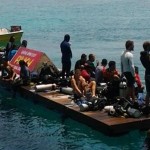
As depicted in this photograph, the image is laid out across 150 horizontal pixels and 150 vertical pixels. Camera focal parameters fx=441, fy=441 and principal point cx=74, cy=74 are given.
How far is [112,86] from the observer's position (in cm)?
1390

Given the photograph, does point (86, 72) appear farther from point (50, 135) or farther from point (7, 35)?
point (7, 35)

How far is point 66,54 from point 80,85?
2.55m

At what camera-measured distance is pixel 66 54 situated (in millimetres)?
16938

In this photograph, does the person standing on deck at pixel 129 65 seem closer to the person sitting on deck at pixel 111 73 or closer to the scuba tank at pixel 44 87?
the person sitting on deck at pixel 111 73

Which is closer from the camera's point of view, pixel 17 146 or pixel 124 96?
pixel 17 146

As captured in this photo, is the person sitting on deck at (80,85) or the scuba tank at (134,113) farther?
the person sitting on deck at (80,85)

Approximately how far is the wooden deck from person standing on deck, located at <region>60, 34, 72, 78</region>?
1.92m

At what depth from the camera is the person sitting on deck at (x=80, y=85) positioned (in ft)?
47.5

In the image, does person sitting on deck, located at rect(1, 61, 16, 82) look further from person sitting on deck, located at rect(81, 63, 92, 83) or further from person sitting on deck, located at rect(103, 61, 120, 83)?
person sitting on deck, located at rect(103, 61, 120, 83)

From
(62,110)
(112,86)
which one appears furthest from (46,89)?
(112,86)

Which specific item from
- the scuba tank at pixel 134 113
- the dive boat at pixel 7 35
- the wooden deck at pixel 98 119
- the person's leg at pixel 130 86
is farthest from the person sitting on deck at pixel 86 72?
the dive boat at pixel 7 35

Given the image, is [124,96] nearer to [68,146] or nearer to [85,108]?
[85,108]

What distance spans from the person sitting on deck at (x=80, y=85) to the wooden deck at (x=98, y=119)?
17.6 inches

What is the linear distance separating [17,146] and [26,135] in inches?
41.7
